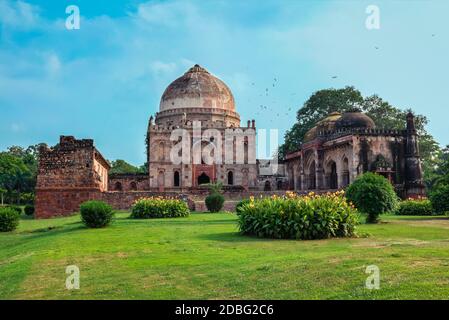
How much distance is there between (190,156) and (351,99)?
682 inches

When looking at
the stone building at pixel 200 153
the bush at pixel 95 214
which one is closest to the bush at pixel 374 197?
the bush at pixel 95 214

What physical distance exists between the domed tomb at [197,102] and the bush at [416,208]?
2004 centimetres

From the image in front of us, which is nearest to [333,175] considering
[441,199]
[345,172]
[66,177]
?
[345,172]

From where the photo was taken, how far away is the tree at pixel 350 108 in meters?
46.4

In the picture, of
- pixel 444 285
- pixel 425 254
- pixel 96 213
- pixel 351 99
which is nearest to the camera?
pixel 444 285

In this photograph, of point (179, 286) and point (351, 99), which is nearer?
point (179, 286)

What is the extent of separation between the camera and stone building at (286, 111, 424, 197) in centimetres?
3269

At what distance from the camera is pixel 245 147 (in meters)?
41.8

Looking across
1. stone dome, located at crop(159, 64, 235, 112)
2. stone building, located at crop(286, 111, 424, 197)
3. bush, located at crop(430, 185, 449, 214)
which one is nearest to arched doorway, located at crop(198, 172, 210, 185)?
stone dome, located at crop(159, 64, 235, 112)

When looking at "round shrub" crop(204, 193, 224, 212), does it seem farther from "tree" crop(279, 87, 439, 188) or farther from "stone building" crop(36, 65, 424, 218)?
"tree" crop(279, 87, 439, 188)

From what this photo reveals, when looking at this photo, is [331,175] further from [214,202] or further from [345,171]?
[214,202]

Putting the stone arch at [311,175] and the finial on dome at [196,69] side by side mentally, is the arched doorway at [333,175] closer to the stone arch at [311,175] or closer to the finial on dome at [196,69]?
the stone arch at [311,175]

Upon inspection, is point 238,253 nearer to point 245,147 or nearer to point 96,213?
point 96,213
